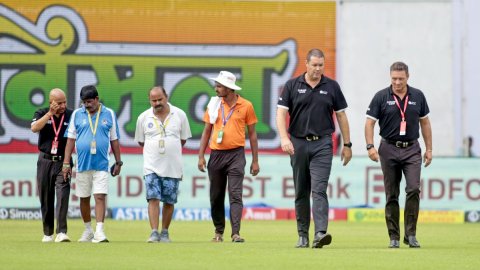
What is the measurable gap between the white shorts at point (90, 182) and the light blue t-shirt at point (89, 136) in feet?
0.27

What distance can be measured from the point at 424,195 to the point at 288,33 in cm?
588

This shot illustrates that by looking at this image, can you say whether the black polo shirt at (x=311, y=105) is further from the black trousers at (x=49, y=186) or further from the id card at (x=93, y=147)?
the black trousers at (x=49, y=186)

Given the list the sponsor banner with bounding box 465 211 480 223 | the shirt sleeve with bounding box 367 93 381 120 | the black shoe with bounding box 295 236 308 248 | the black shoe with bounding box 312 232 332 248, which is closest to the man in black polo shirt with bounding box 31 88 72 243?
the black shoe with bounding box 295 236 308 248

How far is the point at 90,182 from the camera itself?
64.5 ft

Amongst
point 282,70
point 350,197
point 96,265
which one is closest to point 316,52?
point 96,265

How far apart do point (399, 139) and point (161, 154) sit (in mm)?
3287

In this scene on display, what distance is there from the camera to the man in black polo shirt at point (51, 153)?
64.8 feet

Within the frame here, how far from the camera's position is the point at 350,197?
32.3 meters

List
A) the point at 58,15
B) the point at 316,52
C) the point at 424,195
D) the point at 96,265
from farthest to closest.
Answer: the point at 58,15 < the point at 424,195 < the point at 316,52 < the point at 96,265

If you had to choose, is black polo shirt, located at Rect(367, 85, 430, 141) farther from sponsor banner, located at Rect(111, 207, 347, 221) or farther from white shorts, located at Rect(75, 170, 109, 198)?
sponsor banner, located at Rect(111, 207, 347, 221)

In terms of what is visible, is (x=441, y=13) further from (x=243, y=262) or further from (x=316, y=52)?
(x=243, y=262)

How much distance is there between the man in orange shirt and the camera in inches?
793

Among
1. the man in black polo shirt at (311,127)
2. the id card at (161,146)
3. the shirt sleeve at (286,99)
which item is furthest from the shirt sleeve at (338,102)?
the id card at (161,146)

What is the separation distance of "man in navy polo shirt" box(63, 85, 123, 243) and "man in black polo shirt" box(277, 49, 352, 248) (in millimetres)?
2649
